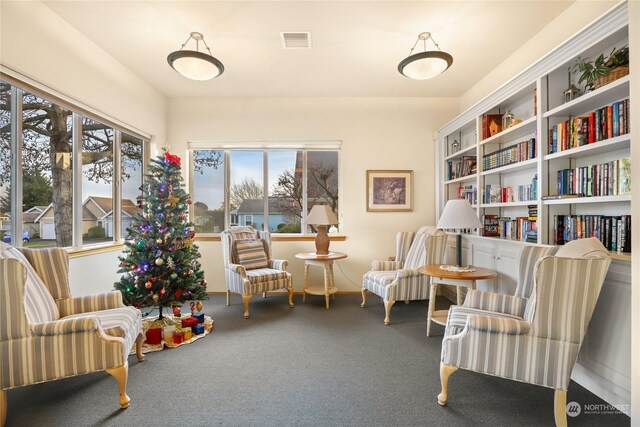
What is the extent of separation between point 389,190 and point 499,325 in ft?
9.72

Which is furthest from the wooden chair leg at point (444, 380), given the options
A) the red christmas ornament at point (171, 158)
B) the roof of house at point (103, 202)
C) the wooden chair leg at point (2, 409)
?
the roof of house at point (103, 202)

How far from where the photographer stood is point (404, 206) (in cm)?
454

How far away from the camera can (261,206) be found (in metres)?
4.68

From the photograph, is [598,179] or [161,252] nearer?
[598,179]

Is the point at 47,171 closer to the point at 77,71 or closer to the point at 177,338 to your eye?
the point at 77,71

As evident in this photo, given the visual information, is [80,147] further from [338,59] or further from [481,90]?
[481,90]

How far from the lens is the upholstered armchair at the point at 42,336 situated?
1.68 m

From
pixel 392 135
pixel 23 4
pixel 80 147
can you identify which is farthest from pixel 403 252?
pixel 23 4

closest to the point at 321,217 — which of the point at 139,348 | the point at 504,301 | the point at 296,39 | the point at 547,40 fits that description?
the point at 296,39

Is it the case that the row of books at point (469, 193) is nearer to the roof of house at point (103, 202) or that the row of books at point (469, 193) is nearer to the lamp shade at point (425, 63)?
the lamp shade at point (425, 63)

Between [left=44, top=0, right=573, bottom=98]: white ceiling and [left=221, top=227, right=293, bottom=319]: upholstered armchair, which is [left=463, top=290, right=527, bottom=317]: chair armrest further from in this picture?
[left=44, top=0, right=573, bottom=98]: white ceiling

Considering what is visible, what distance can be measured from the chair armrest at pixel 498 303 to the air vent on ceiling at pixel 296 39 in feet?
9.18

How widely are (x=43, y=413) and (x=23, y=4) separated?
3007mm

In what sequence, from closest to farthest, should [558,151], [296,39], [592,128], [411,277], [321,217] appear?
[592,128]
[558,151]
[296,39]
[411,277]
[321,217]
